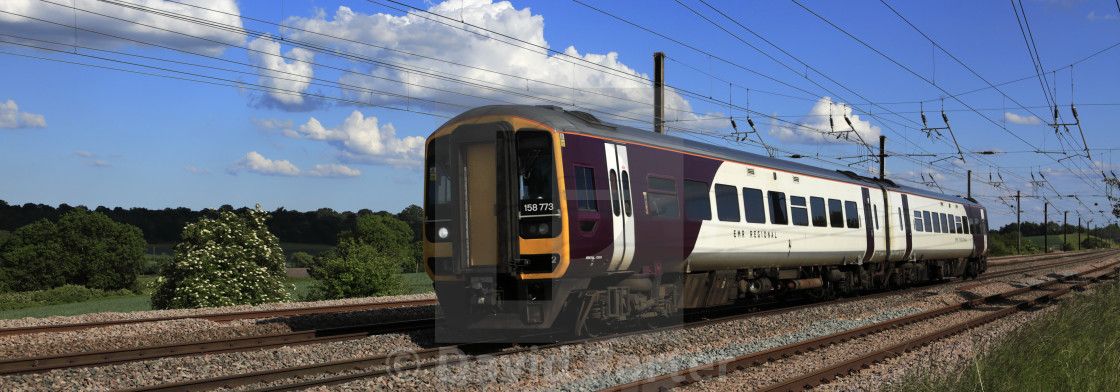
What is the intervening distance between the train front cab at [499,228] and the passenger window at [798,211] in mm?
→ 7132

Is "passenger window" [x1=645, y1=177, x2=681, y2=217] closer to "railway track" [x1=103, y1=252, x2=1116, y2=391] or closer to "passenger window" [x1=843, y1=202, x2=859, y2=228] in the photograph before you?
"railway track" [x1=103, y1=252, x2=1116, y2=391]

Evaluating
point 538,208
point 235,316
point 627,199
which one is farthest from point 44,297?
point 627,199

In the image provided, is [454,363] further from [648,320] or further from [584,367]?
[648,320]

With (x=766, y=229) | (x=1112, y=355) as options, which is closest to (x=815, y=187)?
(x=766, y=229)

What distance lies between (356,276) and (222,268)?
3.75 meters

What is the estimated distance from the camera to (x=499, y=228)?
1102cm

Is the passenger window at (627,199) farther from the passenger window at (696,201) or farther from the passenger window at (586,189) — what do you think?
the passenger window at (696,201)

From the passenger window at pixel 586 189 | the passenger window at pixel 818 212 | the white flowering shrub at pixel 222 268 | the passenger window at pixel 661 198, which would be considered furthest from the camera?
the white flowering shrub at pixel 222 268

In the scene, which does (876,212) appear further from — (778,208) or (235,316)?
(235,316)

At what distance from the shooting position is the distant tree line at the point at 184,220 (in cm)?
8912

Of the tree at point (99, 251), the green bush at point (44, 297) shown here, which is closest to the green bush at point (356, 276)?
the green bush at point (44, 297)

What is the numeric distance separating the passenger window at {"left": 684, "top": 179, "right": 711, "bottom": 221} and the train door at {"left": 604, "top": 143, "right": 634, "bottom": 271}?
5.52 ft

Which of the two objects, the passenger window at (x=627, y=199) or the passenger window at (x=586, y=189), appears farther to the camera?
the passenger window at (x=627, y=199)

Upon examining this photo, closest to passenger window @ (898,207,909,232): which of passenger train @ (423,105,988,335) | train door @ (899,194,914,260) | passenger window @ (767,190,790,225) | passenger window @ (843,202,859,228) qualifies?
train door @ (899,194,914,260)
